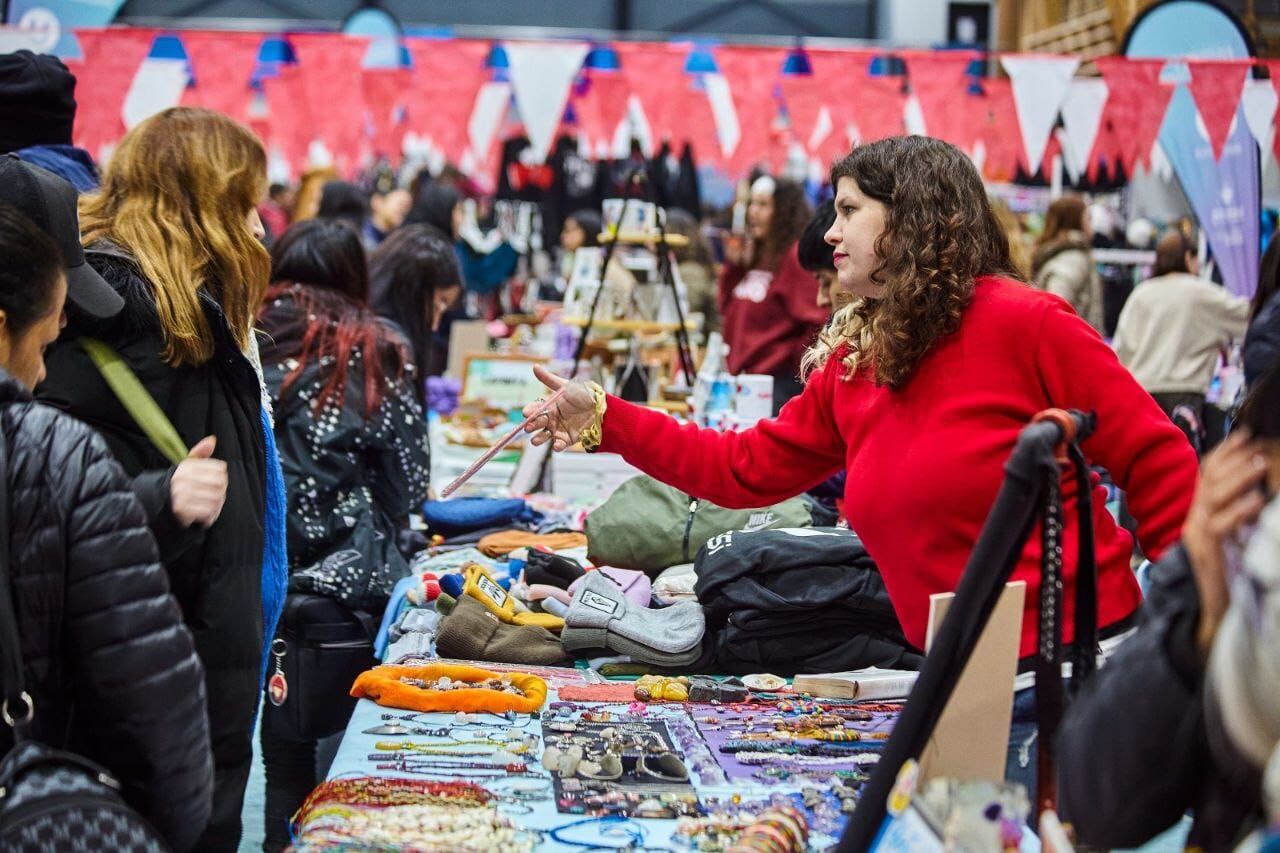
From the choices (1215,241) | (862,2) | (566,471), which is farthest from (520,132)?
(566,471)

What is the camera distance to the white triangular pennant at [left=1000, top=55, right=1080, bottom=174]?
768 cm

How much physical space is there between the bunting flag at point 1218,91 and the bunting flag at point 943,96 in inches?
45.0

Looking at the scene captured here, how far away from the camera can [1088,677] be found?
188 centimetres

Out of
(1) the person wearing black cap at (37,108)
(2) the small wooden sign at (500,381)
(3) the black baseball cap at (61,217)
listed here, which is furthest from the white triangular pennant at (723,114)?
(3) the black baseball cap at (61,217)

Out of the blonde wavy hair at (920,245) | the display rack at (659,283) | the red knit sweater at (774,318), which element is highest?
the blonde wavy hair at (920,245)

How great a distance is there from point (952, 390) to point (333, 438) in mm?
1907

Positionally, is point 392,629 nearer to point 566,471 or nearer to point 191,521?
point 191,521

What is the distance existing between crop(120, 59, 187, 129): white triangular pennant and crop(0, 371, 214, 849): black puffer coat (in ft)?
20.4

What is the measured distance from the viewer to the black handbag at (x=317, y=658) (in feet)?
12.1

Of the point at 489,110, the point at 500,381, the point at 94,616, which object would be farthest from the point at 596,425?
the point at 489,110

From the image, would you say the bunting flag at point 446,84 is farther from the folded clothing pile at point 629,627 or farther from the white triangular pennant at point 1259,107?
the folded clothing pile at point 629,627

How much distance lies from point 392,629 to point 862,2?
57.0 ft

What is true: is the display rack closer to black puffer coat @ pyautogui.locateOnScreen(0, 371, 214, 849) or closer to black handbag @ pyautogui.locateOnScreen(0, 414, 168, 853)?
black puffer coat @ pyautogui.locateOnScreen(0, 371, 214, 849)

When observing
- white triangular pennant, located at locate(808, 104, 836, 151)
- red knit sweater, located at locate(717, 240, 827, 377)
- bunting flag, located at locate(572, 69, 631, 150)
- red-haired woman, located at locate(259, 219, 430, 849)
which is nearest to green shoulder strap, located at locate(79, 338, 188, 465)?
red-haired woman, located at locate(259, 219, 430, 849)
